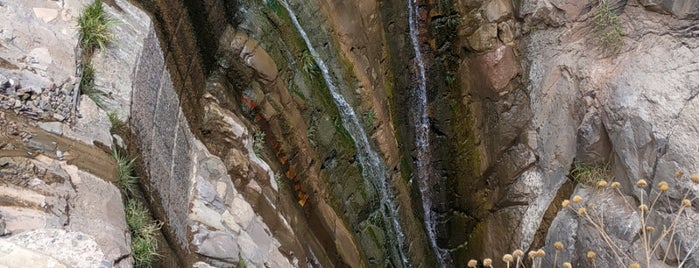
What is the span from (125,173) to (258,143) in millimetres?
1604

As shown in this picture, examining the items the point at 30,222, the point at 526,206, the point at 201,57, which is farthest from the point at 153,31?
the point at 526,206

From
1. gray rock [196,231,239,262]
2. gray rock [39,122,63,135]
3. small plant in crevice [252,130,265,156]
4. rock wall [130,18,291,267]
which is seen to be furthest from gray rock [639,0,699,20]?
gray rock [39,122,63,135]

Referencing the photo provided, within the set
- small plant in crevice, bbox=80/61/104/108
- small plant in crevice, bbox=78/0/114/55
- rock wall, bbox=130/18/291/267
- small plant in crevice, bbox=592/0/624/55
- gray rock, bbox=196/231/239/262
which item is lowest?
gray rock, bbox=196/231/239/262

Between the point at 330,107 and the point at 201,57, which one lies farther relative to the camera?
the point at 330,107

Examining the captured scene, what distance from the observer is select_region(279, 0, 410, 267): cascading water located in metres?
5.08

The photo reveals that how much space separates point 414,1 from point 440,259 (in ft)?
9.45

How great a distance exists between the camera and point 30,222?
2.17 metres

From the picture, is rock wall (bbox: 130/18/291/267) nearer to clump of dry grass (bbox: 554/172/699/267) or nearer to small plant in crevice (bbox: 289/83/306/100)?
small plant in crevice (bbox: 289/83/306/100)

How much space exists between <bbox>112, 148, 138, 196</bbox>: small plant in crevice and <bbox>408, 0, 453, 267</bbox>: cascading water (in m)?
3.86

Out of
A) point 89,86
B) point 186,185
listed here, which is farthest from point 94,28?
point 186,185

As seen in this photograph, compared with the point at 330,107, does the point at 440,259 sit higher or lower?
lower

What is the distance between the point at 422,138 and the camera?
627cm

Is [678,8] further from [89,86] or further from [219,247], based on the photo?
[89,86]

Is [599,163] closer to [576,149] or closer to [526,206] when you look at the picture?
[576,149]
